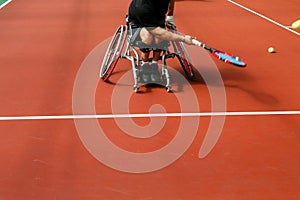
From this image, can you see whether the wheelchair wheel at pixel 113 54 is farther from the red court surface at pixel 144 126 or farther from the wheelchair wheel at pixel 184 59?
the wheelchair wheel at pixel 184 59

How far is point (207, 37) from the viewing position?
791 cm

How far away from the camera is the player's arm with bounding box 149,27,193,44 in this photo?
4.88 m

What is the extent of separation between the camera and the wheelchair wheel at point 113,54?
5570mm

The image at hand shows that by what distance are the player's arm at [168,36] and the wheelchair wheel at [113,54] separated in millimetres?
597

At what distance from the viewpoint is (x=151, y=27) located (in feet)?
16.8

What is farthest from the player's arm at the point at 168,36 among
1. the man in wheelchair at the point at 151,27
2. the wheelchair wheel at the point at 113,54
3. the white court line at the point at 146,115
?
the white court line at the point at 146,115

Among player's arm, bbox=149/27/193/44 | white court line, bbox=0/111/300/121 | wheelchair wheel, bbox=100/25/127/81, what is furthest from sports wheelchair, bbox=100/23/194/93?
white court line, bbox=0/111/300/121

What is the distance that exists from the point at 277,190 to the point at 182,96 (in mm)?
2025

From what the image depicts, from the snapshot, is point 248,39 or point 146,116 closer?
point 146,116

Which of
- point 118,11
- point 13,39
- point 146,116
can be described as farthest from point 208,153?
point 118,11

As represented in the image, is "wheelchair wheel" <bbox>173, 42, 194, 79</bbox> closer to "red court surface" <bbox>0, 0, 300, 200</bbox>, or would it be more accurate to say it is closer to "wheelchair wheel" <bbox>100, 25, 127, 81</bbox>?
"red court surface" <bbox>0, 0, 300, 200</bbox>

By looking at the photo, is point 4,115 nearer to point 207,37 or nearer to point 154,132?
point 154,132

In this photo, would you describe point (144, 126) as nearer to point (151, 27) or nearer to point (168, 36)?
point (168, 36)

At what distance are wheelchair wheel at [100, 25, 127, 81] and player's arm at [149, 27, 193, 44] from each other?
1.96 ft
